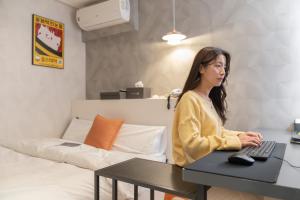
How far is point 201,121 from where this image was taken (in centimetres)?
109

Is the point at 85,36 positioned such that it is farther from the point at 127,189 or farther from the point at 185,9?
the point at 127,189

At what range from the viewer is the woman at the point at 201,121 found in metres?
0.97

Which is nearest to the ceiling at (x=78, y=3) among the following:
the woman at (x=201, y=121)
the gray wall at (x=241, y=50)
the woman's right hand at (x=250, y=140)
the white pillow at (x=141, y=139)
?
the gray wall at (x=241, y=50)

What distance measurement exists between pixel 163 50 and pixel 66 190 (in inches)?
73.9

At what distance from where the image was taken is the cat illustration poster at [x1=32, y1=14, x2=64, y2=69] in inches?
111

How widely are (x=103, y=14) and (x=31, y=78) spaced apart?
4.01 ft

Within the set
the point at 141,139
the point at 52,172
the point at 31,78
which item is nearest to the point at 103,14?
the point at 31,78

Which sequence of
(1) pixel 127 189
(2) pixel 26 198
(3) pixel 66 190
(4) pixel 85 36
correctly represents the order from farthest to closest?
(4) pixel 85 36 < (1) pixel 127 189 < (3) pixel 66 190 < (2) pixel 26 198

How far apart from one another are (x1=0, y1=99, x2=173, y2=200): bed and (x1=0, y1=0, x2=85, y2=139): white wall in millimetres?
219

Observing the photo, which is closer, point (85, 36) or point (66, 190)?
point (66, 190)

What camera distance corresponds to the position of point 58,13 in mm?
3107

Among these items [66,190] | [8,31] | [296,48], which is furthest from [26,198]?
[296,48]

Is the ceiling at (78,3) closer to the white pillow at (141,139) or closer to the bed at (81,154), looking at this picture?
the bed at (81,154)

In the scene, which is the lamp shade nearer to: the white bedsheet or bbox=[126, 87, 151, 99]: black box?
bbox=[126, 87, 151, 99]: black box
